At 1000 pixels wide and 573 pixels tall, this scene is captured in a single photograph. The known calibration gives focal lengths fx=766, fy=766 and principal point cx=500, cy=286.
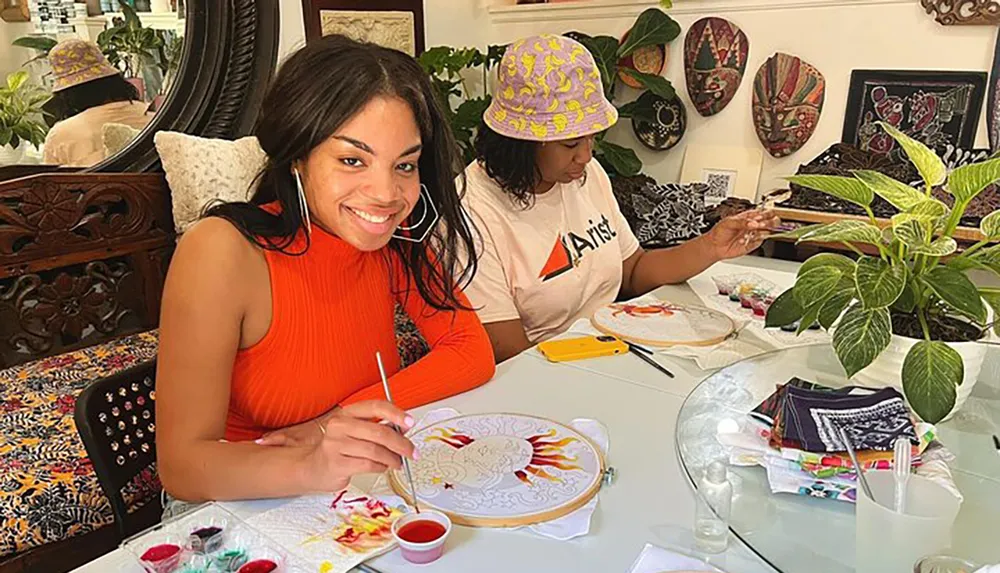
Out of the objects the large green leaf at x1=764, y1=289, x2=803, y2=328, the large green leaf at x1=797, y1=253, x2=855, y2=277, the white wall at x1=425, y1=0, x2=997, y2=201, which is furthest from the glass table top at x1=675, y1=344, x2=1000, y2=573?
the white wall at x1=425, y1=0, x2=997, y2=201

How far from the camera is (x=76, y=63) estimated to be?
7.82 feet

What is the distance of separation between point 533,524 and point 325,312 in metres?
0.48

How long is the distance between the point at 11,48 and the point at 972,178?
2474mm

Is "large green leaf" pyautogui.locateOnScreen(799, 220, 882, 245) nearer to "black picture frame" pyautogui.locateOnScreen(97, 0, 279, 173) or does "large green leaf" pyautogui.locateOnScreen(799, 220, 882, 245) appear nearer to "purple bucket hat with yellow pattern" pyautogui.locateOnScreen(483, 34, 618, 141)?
"purple bucket hat with yellow pattern" pyautogui.locateOnScreen(483, 34, 618, 141)

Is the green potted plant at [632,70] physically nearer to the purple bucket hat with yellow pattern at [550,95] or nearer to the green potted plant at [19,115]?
the purple bucket hat with yellow pattern at [550,95]

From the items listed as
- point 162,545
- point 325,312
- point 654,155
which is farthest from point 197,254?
point 654,155

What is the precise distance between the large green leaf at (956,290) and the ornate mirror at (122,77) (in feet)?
7.54

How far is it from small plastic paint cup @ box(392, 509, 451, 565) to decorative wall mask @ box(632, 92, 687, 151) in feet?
8.16

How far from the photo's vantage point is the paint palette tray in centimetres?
78

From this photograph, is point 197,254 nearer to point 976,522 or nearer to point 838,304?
point 838,304

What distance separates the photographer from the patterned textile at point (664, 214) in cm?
259

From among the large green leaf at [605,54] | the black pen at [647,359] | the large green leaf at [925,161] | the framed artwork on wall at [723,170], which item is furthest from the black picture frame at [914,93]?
the black pen at [647,359]

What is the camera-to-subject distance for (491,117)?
1.78 metres

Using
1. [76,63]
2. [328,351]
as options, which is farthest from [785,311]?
[76,63]
